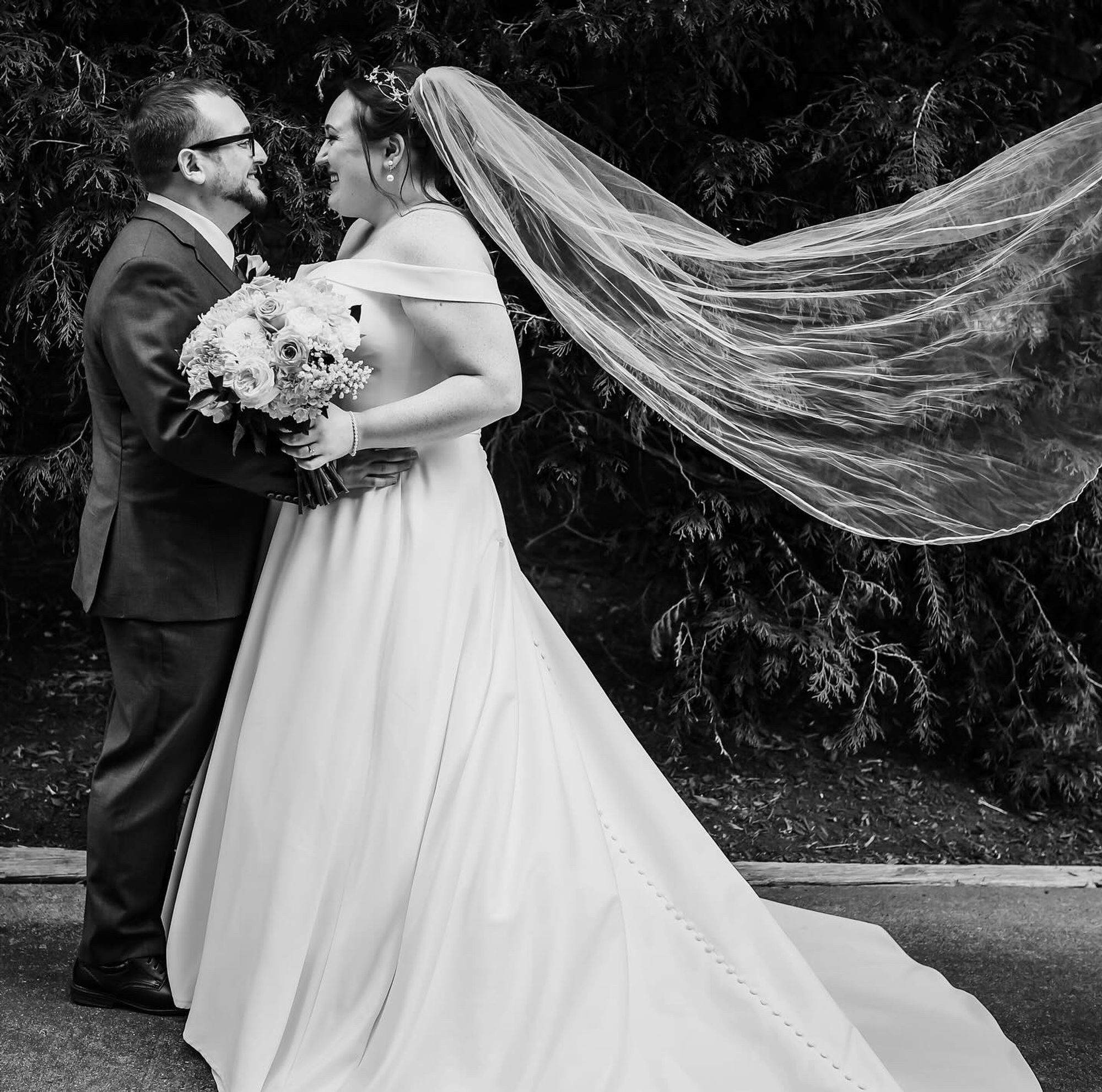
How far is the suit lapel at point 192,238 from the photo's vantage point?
263 cm

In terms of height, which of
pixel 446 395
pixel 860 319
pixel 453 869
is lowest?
pixel 453 869

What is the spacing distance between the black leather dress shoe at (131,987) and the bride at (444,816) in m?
0.25

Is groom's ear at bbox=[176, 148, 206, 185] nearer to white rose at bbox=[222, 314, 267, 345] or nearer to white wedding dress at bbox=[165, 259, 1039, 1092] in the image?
white wedding dress at bbox=[165, 259, 1039, 1092]

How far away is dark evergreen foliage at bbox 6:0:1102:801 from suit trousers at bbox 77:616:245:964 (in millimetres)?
1735

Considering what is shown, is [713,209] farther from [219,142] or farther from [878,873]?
[878,873]

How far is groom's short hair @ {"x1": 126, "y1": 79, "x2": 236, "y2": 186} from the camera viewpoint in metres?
2.68

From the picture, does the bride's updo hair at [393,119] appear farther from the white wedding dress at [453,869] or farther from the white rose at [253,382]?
the white rose at [253,382]

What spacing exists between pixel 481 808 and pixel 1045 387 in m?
1.52

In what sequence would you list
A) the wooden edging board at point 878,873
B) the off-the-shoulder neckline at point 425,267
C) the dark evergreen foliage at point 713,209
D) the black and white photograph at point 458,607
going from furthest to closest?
the dark evergreen foliage at point 713,209 < the wooden edging board at point 878,873 < the off-the-shoulder neckline at point 425,267 < the black and white photograph at point 458,607

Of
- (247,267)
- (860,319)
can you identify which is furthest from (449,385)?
(860,319)

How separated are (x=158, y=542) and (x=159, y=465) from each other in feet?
0.57

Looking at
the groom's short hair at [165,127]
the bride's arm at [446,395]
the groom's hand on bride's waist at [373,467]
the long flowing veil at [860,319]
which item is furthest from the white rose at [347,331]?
the groom's short hair at [165,127]

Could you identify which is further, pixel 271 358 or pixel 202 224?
pixel 202 224

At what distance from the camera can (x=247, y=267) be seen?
2.87 metres
